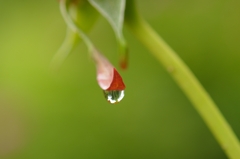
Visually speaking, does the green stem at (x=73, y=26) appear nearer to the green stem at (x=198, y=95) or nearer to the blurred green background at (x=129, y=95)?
the green stem at (x=198, y=95)

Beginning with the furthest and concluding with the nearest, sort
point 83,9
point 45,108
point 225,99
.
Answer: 1. point 45,108
2. point 225,99
3. point 83,9

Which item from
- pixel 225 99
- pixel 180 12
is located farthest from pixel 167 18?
pixel 225 99

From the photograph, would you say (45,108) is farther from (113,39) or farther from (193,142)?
(193,142)

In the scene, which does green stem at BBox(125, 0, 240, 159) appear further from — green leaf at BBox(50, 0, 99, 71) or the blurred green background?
the blurred green background

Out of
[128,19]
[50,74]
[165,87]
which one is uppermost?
[50,74]

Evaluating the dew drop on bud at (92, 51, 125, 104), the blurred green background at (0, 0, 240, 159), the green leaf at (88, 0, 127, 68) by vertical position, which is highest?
the blurred green background at (0, 0, 240, 159)

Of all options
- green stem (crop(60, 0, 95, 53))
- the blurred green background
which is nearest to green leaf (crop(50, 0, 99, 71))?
green stem (crop(60, 0, 95, 53))

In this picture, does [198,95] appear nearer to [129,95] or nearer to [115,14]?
[115,14]
